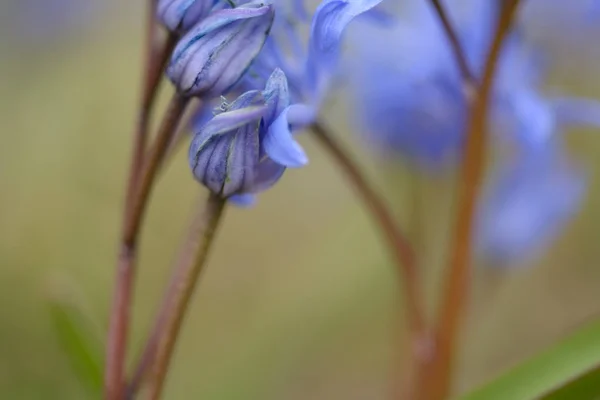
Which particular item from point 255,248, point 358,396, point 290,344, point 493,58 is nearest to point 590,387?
point 493,58

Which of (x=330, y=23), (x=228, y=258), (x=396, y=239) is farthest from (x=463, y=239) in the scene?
(x=228, y=258)

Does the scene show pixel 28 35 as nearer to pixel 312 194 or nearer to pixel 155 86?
pixel 312 194

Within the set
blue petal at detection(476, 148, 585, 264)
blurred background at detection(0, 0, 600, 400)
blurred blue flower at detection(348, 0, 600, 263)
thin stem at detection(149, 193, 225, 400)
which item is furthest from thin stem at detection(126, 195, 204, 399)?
blurred background at detection(0, 0, 600, 400)

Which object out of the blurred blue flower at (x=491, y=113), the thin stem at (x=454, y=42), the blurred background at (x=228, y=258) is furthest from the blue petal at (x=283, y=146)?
the blurred background at (x=228, y=258)

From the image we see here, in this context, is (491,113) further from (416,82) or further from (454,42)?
(454,42)

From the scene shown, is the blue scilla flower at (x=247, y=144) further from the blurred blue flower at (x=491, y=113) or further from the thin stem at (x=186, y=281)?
the blurred blue flower at (x=491, y=113)

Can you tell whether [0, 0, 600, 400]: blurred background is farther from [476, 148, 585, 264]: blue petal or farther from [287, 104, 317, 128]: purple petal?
[287, 104, 317, 128]: purple petal
